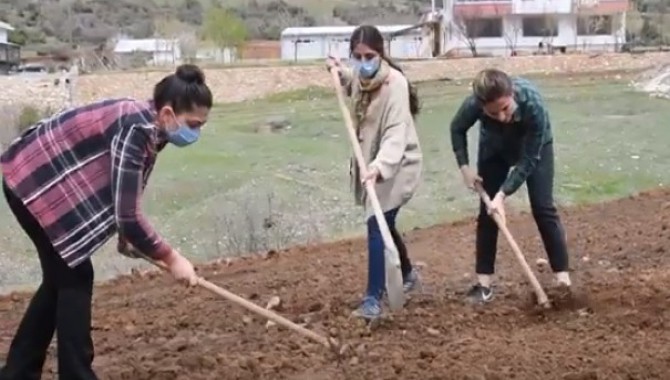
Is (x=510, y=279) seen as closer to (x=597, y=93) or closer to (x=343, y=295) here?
(x=343, y=295)

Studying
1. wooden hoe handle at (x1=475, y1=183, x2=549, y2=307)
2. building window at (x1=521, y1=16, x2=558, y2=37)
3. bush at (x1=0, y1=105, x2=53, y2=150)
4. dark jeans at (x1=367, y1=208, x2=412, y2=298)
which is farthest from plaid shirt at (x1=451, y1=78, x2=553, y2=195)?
building window at (x1=521, y1=16, x2=558, y2=37)

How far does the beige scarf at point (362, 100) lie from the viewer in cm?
617

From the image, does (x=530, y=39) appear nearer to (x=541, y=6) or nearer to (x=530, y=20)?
(x=530, y=20)

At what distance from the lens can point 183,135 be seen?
4609 mm

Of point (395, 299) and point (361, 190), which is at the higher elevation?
point (361, 190)

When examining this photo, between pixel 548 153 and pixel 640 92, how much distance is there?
2755 centimetres

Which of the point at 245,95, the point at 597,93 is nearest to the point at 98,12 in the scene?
the point at 245,95

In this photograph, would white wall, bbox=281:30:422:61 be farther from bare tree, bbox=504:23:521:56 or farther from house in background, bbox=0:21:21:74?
house in background, bbox=0:21:21:74

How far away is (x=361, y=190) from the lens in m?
6.47

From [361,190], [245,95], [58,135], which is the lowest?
[245,95]

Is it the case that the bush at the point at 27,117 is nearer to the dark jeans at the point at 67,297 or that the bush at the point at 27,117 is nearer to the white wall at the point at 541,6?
the dark jeans at the point at 67,297

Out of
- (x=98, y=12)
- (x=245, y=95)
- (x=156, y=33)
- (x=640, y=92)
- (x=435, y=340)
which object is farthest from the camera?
(x=98, y=12)

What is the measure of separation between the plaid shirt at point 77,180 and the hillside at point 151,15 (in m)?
62.6

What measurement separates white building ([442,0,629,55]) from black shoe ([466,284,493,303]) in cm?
5099
